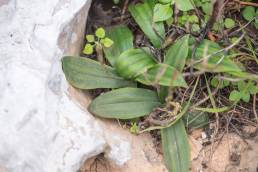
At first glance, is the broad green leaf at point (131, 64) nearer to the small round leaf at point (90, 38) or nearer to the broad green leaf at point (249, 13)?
the small round leaf at point (90, 38)

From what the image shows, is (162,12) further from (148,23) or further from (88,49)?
(88,49)

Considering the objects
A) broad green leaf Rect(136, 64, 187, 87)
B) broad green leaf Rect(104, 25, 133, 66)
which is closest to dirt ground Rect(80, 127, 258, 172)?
broad green leaf Rect(136, 64, 187, 87)

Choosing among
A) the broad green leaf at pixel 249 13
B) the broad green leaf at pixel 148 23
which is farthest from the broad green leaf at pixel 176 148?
the broad green leaf at pixel 249 13

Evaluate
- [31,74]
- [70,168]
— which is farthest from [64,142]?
[31,74]

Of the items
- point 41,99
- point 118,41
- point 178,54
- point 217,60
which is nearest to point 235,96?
point 217,60

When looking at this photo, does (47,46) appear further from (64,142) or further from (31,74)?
(64,142)
